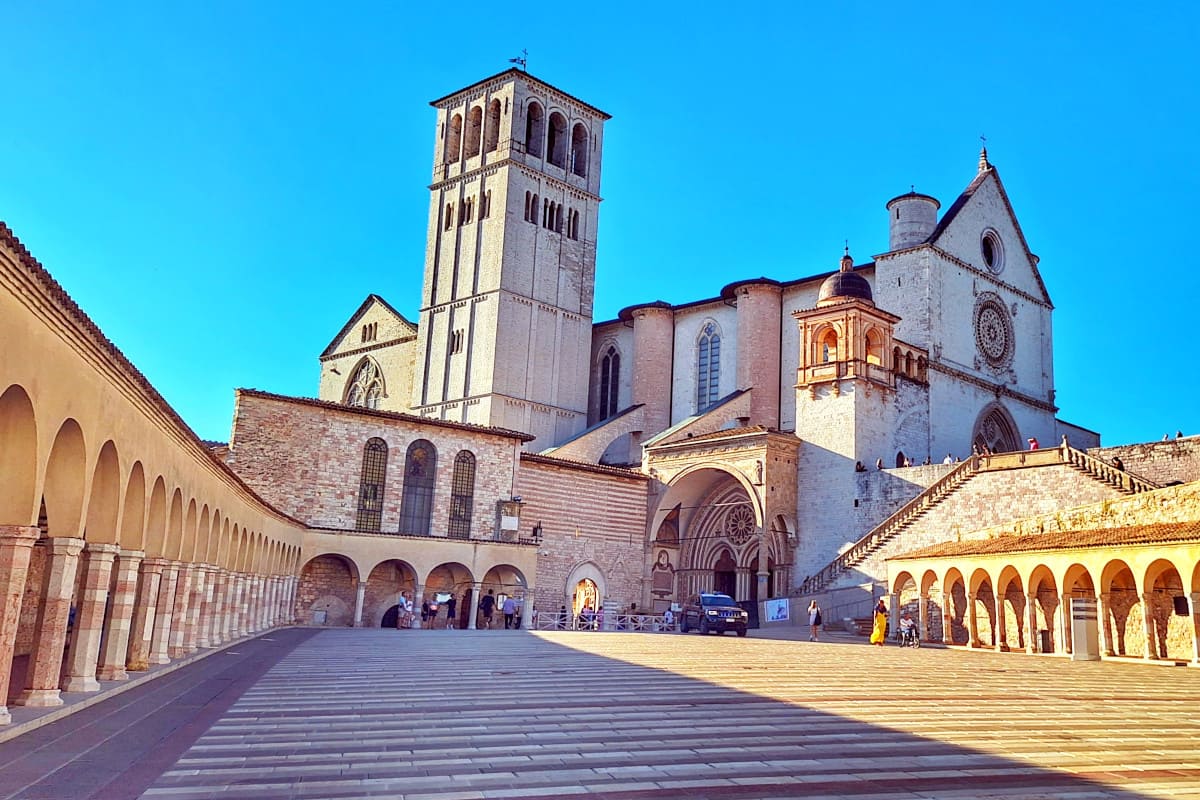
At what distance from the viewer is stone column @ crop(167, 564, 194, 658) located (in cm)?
1664

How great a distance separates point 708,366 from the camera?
49312 mm

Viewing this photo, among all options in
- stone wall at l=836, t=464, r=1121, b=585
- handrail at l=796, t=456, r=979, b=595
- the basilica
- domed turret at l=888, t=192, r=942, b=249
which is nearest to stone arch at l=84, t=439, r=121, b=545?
the basilica

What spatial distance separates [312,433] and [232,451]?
263 cm

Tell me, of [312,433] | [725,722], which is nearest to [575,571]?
[312,433]

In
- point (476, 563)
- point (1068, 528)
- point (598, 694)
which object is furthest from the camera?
point (476, 563)

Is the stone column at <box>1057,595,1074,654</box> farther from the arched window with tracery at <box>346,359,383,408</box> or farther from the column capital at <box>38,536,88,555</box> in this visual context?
the arched window with tracery at <box>346,359,383,408</box>

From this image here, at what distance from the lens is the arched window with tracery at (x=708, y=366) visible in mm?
48719

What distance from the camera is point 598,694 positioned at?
41.4 feet

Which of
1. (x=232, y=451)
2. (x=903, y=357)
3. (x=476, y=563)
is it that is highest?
(x=903, y=357)

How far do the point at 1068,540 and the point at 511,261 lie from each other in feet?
109

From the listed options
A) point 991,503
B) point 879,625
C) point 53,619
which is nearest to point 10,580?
point 53,619

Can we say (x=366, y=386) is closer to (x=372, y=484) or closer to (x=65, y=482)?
(x=372, y=484)

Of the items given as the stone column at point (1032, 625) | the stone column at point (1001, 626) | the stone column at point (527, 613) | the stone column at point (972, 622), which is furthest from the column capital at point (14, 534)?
the stone column at point (527, 613)

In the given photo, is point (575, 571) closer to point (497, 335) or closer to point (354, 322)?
point (497, 335)
